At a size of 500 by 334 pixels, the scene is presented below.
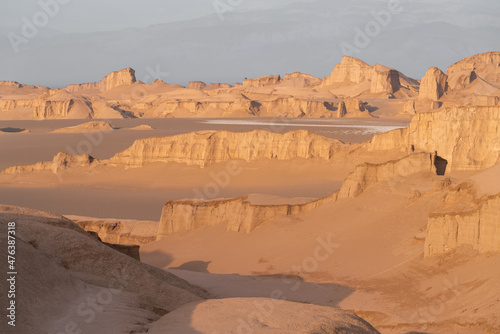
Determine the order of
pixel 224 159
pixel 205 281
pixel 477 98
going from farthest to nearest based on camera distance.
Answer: pixel 477 98 < pixel 224 159 < pixel 205 281

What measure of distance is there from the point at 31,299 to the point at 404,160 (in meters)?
19.1

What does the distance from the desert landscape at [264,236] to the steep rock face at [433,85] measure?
Answer: 88045mm

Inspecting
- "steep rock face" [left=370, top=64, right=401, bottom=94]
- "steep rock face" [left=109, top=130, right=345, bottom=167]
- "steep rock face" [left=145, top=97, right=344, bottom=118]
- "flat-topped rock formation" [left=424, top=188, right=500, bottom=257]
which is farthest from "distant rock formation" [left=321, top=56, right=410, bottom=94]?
"flat-topped rock formation" [left=424, top=188, right=500, bottom=257]

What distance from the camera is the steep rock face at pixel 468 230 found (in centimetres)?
1800

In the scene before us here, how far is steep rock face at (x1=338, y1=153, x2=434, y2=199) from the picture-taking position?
1081 inches

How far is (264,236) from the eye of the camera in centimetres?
2822

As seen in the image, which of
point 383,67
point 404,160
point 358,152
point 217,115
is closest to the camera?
point 404,160

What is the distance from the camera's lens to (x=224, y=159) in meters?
54.1

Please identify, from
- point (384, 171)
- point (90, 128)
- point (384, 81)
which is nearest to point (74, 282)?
point (384, 171)

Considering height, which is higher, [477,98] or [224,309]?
[477,98]

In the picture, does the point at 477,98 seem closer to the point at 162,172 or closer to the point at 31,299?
the point at 162,172

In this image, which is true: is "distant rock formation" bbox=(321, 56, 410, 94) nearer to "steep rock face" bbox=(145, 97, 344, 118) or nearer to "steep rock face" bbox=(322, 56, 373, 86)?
"steep rock face" bbox=(322, 56, 373, 86)

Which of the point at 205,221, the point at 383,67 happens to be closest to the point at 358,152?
the point at 205,221

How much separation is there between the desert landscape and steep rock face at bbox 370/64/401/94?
11353 centimetres
